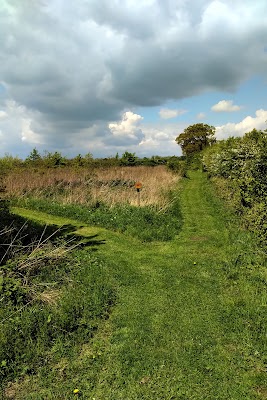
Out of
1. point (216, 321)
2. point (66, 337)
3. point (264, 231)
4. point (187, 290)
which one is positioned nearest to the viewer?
point (66, 337)

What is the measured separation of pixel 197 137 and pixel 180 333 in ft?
222

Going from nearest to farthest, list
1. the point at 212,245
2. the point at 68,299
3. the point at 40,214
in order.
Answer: the point at 68,299 < the point at 212,245 < the point at 40,214

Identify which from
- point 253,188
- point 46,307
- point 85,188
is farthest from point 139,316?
point 85,188

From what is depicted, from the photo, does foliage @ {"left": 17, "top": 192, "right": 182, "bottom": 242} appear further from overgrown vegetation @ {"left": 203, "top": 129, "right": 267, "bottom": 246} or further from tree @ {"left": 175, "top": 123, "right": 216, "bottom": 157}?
tree @ {"left": 175, "top": 123, "right": 216, "bottom": 157}

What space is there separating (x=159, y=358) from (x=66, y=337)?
4.44ft

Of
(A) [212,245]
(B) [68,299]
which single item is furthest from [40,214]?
(B) [68,299]

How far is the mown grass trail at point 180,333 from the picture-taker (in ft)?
11.9

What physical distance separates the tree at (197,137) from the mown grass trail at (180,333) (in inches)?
2456

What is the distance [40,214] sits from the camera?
13.6 meters

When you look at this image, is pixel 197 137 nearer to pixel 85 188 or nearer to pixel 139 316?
pixel 85 188

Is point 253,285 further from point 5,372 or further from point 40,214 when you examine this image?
point 40,214

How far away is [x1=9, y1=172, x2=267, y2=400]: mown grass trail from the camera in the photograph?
3.62 meters

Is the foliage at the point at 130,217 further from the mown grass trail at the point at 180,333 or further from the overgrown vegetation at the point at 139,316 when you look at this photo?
the mown grass trail at the point at 180,333

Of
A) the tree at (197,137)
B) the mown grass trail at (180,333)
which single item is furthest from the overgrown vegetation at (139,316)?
the tree at (197,137)
